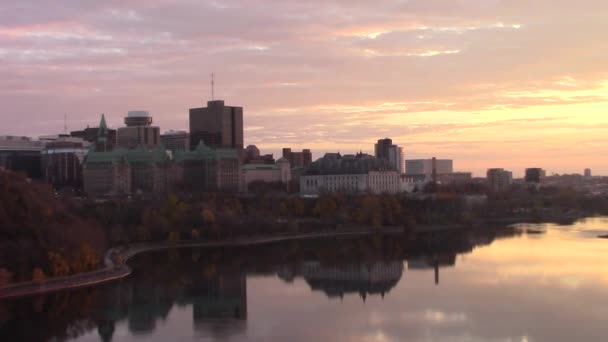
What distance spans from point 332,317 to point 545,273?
31.7 ft

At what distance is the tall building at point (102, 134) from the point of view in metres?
77.0

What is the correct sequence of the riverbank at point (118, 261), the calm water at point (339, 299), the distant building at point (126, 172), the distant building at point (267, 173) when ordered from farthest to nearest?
the distant building at point (267, 173), the distant building at point (126, 172), the riverbank at point (118, 261), the calm water at point (339, 299)

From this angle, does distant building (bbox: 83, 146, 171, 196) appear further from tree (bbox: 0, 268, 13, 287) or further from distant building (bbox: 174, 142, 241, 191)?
tree (bbox: 0, 268, 13, 287)

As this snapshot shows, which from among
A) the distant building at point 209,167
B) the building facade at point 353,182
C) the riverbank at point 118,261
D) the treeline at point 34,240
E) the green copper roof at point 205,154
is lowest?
the riverbank at point 118,261

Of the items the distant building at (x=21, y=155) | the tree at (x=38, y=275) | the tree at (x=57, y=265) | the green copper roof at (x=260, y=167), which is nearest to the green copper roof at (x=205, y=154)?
the green copper roof at (x=260, y=167)

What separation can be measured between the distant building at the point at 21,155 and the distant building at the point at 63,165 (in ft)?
7.39

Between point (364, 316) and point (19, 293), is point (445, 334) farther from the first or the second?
point (19, 293)

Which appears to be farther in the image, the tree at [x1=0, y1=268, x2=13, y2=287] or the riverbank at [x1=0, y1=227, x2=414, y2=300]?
the riverbank at [x1=0, y1=227, x2=414, y2=300]

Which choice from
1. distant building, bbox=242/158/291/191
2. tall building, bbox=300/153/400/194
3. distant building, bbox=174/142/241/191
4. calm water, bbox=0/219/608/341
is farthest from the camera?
distant building, bbox=242/158/291/191

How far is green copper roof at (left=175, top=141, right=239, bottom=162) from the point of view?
74938 millimetres

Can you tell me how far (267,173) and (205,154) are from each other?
13.5m

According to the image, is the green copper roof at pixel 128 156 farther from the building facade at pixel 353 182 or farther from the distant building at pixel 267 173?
the building facade at pixel 353 182

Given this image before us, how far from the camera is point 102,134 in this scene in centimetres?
7725

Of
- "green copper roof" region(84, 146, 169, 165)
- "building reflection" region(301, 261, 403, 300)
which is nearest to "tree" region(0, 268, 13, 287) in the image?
"building reflection" region(301, 261, 403, 300)
